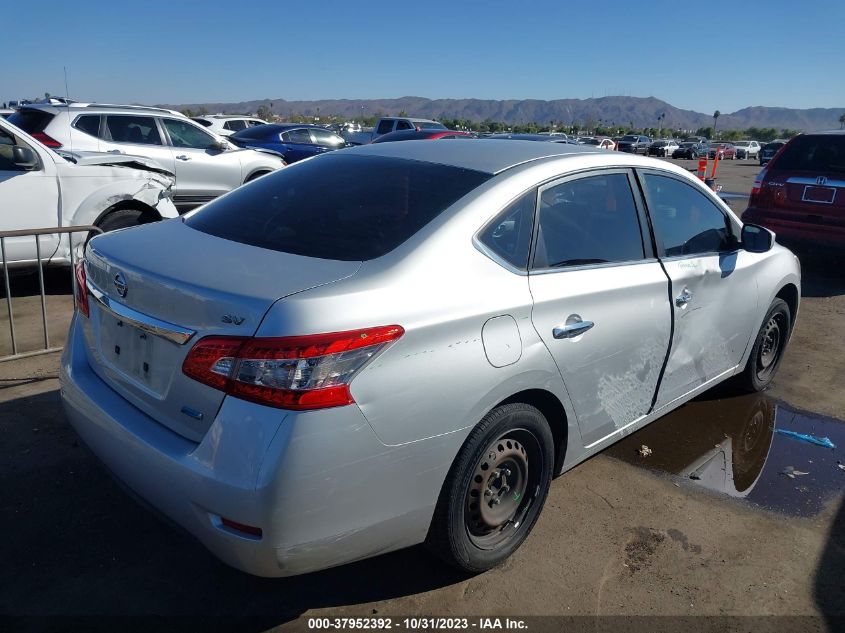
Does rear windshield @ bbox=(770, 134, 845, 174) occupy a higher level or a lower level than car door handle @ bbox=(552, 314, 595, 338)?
higher

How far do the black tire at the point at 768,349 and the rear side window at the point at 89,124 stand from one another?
905cm

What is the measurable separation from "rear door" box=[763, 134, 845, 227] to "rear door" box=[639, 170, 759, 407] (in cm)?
466

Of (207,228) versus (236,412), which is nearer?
(236,412)

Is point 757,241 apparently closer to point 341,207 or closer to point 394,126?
point 341,207

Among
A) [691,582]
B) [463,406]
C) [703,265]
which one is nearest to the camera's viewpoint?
[463,406]

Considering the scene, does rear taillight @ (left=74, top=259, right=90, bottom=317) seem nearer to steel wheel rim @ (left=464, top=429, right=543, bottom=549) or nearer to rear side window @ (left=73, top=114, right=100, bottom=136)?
steel wheel rim @ (left=464, top=429, right=543, bottom=549)

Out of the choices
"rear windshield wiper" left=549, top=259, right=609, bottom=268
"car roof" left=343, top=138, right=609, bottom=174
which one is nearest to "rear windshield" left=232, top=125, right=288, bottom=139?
"car roof" left=343, top=138, right=609, bottom=174

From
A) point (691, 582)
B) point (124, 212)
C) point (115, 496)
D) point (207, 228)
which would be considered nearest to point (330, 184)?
point (207, 228)

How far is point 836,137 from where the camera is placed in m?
8.38

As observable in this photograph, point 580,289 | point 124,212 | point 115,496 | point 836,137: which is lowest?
point 115,496

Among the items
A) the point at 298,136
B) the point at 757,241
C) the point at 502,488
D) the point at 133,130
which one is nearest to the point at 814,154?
the point at 757,241

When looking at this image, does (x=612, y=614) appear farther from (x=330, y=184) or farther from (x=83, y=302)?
(x=83, y=302)

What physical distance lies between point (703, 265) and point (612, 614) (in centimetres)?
200

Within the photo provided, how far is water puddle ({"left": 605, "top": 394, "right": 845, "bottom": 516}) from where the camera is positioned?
3.77 metres
